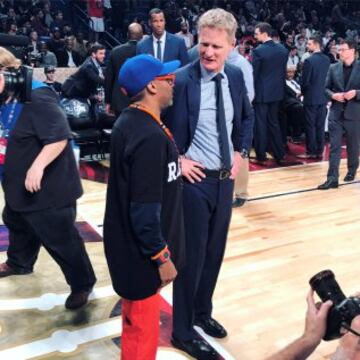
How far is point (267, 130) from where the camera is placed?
6.55m

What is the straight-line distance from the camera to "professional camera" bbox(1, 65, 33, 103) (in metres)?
2.40

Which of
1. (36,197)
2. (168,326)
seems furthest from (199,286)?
(36,197)

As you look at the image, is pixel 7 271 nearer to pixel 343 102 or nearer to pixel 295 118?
pixel 343 102

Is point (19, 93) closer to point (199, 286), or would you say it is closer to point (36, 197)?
point (36, 197)

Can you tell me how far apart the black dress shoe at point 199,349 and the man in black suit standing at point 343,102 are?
3.29m

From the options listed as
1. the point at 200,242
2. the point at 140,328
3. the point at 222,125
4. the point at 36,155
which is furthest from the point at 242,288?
the point at 36,155

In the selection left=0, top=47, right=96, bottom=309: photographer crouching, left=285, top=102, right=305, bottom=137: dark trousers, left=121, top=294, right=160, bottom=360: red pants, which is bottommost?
left=285, top=102, right=305, bottom=137: dark trousers

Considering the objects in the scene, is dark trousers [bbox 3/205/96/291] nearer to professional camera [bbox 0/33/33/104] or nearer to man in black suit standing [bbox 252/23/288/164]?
professional camera [bbox 0/33/33/104]

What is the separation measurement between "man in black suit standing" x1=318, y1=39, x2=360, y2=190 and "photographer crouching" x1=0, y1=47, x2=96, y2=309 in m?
3.31

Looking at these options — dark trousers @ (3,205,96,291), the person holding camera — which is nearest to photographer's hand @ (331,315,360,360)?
the person holding camera

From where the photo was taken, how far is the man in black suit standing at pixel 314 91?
6.71 meters

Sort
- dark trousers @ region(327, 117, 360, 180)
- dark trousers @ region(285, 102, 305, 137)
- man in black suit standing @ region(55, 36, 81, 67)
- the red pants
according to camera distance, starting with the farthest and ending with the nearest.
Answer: man in black suit standing @ region(55, 36, 81, 67)
dark trousers @ region(285, 102, 305, 137)
dark trousers @ region(327, 117, 360, 180)
the red pants

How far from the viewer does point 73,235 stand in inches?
120

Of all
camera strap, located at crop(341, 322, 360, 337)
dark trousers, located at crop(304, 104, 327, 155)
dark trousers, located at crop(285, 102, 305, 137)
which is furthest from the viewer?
dark trousers, located at crop(285, 102, 305, 137)
